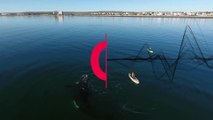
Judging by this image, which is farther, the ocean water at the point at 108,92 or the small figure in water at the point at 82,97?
the small figure in water at the point at 82,97

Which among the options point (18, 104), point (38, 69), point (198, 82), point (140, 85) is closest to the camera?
point (18, 104)

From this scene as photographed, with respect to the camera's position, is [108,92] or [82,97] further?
[108,92]

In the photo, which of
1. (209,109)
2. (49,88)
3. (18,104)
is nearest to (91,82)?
(49,88)

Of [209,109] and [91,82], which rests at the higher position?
[91,82]

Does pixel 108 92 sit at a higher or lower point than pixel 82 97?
lower

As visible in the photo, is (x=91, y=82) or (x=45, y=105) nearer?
(x=45, y=105)

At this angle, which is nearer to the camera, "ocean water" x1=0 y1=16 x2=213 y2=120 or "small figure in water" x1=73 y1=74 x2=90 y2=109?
"ocean water" x1=0 y1=16 x2=213 y2=120

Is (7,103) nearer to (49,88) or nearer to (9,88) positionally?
(9,88)

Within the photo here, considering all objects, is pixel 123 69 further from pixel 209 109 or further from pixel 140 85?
pixel 209 109

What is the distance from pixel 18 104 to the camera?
30.6m

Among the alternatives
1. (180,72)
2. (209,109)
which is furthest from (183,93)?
(180,72)

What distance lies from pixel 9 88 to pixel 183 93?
4123 centimetres

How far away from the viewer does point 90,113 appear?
28500 mm

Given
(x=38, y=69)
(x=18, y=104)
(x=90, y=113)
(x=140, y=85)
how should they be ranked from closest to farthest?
(x=90, y=113) < (x=18, y=104) < (x=140, y=85) < (x=38, y=69)
